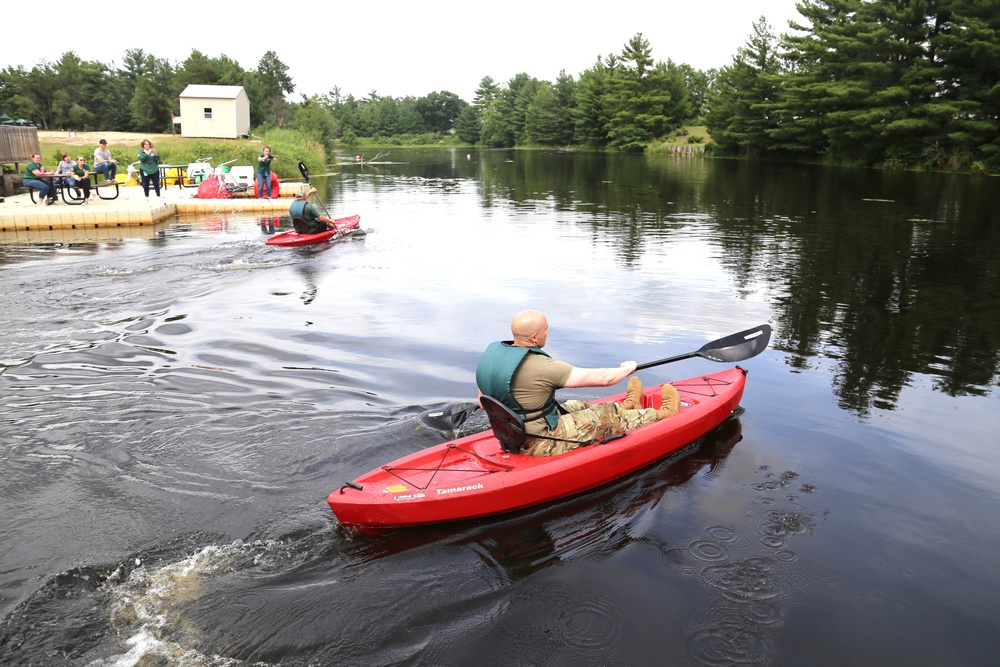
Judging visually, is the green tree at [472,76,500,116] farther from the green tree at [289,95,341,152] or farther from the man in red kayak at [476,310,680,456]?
the man in red kayak at [476,310,680,456]

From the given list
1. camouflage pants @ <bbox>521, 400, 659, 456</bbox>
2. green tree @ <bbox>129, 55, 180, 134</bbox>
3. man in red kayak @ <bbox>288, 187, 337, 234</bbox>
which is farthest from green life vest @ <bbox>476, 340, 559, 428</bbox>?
green tree @ <bbox>129, 55, 180, 134</bbox>

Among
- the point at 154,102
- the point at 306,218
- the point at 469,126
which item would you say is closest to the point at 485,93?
the point at 469,126

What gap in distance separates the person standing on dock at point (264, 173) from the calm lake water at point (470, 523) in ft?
31.9

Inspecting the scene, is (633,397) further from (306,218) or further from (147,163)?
(147,163)

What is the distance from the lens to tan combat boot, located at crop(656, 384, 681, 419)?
645cm

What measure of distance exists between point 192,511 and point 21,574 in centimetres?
110

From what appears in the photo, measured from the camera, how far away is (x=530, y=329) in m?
5.27

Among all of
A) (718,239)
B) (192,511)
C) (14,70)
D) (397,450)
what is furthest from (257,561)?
(14,70)

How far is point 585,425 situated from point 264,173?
20.4 metres

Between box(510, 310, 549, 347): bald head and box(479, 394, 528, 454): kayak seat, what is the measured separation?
49cm

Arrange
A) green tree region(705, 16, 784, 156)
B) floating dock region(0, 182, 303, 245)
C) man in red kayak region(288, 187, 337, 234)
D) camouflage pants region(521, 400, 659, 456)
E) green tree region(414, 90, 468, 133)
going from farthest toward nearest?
green tree region(414, 90, 468, 133) → green tree region(705, 16, 784, 156) → floating dock region(0, 182, 303, 245) → man in red kayak region(288, 187, 337, 234) → camouflage pants region(521, 400, 659, 456)

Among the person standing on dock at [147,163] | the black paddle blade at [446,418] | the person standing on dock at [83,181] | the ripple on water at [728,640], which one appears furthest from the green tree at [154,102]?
the ripple on water at [728,640]

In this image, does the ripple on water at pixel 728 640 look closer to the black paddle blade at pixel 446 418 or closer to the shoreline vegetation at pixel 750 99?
the black paddle blade at pixel 446 418

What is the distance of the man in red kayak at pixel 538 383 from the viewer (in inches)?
209
